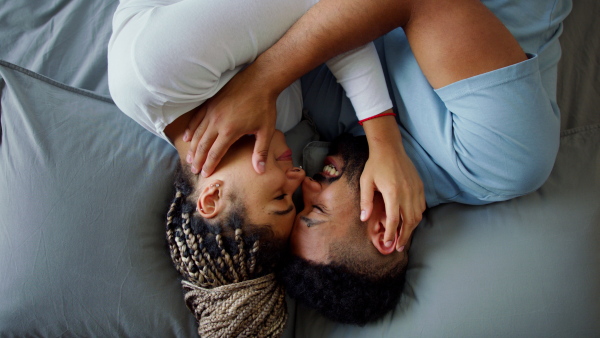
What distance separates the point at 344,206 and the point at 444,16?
45cm

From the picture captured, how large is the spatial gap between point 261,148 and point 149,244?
0.37 metres

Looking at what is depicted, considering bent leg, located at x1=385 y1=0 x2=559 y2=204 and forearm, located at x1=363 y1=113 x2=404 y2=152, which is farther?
forearm, located at x1=363 y1=113 x2=404 y2=152

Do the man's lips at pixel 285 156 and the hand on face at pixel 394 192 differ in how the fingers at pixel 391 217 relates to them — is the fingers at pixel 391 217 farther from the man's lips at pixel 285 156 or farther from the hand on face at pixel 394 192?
the man's lips at pixel 285 156

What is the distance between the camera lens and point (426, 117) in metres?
0.96

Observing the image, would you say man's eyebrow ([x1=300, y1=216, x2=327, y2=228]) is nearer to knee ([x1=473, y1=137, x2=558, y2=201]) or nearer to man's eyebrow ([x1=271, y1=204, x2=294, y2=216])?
man's eyebrow ([x1=271, y1=204, x2=294, y2=216])

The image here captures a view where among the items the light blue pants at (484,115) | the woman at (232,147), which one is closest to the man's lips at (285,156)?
the woman at (232,147)

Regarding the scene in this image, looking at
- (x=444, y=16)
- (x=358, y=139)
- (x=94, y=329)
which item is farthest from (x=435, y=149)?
(x=94, y=329)

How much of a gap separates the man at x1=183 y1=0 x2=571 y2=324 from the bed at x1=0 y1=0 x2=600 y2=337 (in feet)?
0.28

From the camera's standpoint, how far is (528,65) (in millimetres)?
804

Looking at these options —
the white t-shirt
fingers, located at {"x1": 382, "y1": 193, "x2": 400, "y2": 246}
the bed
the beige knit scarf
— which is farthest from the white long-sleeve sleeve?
the beige knit scarf

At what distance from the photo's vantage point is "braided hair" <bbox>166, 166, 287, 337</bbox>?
2.79ft

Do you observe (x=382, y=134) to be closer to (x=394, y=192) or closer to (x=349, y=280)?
(x=394, y=192)

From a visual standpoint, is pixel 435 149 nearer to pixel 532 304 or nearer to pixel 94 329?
pixel 532 304

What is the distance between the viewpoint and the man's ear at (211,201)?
85 cm
